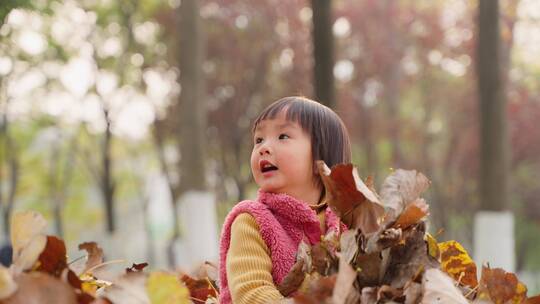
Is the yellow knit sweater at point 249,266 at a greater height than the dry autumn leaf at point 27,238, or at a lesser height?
lesser

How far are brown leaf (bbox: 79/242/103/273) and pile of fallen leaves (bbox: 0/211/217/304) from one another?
184 millimetres

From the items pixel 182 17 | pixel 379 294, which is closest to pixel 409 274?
pixel 379 294

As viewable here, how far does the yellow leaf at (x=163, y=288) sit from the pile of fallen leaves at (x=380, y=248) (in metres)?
0.19

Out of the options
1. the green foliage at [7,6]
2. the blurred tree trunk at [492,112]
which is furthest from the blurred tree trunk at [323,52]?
the green foliage at [7,6]

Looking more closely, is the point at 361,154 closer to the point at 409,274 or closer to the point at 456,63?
the point at 456,63

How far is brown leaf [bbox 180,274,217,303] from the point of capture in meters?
1.99

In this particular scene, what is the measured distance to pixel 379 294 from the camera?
52.6 inches

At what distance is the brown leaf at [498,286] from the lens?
1.56 m

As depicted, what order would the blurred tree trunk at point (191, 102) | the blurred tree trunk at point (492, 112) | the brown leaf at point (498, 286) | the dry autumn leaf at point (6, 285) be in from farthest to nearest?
the blurred tree trunk at point (191, 102), the blurred tree trunk at point (492, 112), the brown leaf at point (498, 286), the dry autumn leaf at point (6, 285)

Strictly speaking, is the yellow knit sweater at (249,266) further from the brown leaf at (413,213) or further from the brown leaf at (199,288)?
the brown leaf at (413,213)

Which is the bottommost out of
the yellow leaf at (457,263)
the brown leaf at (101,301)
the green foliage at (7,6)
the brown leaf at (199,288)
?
the brown leaf at (199,288)

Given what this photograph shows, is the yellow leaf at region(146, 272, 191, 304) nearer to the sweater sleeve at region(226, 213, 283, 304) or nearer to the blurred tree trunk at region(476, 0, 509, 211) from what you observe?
the sweater sleeve at region(226, 213, 283, 304)

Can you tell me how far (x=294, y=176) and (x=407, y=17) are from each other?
62.7ft

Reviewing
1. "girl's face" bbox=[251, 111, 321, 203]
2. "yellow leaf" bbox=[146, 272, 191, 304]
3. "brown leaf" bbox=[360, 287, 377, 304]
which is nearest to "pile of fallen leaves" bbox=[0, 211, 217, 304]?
"yellow leaf" bbox=[146, 272, 191, 304]
